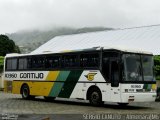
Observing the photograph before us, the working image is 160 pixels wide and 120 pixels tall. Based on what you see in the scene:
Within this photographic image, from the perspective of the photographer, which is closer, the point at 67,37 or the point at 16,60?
the point at 16,60

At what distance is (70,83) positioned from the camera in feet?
75.9

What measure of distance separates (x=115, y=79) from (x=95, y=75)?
4.68 feet

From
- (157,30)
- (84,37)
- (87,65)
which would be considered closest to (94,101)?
(87,65)

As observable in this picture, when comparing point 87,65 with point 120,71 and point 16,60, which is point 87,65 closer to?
point 120,71

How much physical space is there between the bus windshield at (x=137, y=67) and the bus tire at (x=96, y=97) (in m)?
1.98

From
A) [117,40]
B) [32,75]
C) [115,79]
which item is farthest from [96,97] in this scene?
[117,40]

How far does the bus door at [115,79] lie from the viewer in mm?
19938

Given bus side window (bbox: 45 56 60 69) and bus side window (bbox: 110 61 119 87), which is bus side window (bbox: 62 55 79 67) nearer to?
bus side window (bbox: 45 56 60 69)

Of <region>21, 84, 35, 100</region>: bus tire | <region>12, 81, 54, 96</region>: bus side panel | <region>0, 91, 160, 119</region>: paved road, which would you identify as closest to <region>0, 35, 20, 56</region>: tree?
<region>12, 81, 54, 96</region>: bus side panel

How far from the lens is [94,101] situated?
70.2 feet

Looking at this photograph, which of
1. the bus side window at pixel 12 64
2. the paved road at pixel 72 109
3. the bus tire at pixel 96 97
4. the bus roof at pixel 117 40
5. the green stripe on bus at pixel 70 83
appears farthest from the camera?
the bus roof at pixel 117 40

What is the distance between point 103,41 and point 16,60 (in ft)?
85.0

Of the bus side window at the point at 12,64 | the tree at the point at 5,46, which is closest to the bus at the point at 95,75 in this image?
the bus side window at the point at 12,64

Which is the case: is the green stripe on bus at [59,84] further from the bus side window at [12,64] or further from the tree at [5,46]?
the tree at [5,46]
